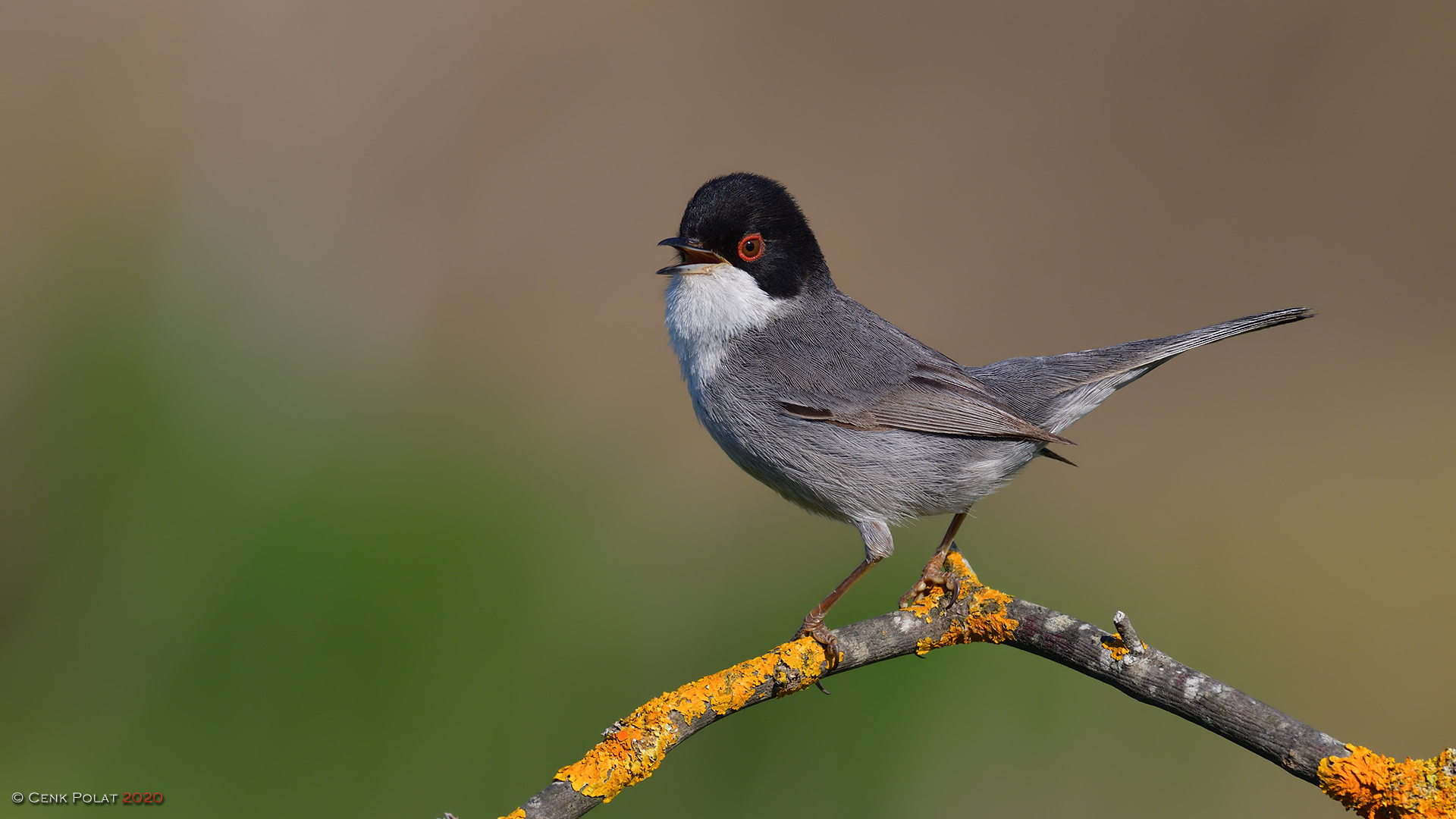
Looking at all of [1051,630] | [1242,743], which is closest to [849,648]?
[1051,630]

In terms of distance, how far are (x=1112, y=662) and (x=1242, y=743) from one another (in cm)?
38

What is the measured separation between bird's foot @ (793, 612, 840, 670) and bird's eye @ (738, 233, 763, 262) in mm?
1544

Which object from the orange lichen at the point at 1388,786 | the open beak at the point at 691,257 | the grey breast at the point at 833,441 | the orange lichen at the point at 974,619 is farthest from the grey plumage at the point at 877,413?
the orange lichen at the point at 1388,786

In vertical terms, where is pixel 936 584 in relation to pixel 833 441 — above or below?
below

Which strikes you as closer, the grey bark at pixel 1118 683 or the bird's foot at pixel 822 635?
the grey bark at pixel 1118 683

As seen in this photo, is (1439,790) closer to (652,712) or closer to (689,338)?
(652,712)

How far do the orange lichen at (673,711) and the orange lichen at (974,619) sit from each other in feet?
1.41

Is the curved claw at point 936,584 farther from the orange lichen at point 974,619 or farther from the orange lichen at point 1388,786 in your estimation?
the orange lichen at point 1388,786

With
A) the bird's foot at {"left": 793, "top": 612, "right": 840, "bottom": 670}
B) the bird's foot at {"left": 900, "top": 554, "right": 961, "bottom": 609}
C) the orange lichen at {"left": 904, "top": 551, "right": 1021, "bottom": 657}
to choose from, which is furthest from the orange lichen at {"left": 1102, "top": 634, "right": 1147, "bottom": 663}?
the bird's foot at {"left": 793, "top": 612, "right": 840, "bottom": 670}

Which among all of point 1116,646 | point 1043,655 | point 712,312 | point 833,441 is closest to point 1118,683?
point 1116,646

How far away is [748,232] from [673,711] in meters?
2.11

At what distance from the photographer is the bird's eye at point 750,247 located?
406 cm

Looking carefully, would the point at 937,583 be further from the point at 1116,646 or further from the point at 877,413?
the point at 1116,646

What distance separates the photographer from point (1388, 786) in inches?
93.9
